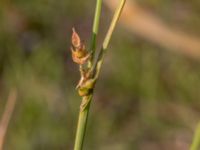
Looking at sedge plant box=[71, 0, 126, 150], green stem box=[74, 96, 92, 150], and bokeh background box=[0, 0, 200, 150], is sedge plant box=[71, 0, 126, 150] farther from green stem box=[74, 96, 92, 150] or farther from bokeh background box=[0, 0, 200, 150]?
bokeh background box=[0, 0, 200, 150]

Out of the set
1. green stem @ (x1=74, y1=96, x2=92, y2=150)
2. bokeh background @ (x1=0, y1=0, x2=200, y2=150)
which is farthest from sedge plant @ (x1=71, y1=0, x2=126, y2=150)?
bokeh background @ (x1=0, y1=0, x2=200, y2=150)

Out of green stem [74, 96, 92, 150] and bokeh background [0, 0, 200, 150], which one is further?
bokeh background [0, 0, 200, 150]

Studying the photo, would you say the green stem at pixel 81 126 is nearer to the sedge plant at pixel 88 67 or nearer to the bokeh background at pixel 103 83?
the sedge plant at pixel 88 67

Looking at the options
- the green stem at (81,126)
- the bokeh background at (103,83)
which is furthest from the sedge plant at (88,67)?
the bokeh background at (103,83)

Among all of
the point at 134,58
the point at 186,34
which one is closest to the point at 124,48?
the point at 134,58

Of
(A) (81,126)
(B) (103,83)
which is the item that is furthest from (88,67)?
(B) (103,83)

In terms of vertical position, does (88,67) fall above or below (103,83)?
A: above

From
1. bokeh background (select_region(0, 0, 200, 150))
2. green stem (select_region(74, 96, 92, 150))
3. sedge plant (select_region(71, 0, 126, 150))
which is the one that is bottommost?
bokeh background (select_region(0, 0, 200, 150))

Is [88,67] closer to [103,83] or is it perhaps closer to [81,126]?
[81,126]

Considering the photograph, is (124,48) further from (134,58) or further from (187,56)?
(187,56)
